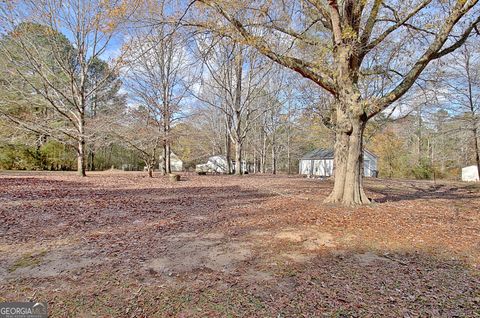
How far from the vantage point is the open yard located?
2.55m

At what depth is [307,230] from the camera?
5.15m

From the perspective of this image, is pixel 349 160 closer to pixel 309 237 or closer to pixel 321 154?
pixel 309 237

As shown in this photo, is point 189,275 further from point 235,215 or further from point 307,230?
point 235,215

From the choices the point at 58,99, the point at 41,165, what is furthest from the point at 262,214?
the point at 41,165

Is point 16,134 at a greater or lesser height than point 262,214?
greater

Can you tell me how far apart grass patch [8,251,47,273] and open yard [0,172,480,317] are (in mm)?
12

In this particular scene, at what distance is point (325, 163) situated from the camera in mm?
33438

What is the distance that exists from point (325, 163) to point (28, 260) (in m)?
32.9

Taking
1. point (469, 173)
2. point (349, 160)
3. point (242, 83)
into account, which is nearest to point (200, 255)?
point (349, 160)

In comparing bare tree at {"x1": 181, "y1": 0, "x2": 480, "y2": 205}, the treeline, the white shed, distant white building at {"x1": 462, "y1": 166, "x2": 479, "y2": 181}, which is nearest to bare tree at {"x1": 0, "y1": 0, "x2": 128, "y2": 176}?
the treeline

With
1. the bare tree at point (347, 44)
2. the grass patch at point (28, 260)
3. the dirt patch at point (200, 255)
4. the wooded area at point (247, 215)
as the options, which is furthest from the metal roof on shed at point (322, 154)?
the grass patch at point (28, 260)

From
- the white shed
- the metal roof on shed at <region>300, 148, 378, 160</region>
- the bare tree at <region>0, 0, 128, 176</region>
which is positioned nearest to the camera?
the bare tree at <region>0, 0, 128, 176</region>

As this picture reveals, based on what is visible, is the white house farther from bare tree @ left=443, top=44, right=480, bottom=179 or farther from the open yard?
the open yard

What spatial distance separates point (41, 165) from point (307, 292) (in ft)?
83.9
